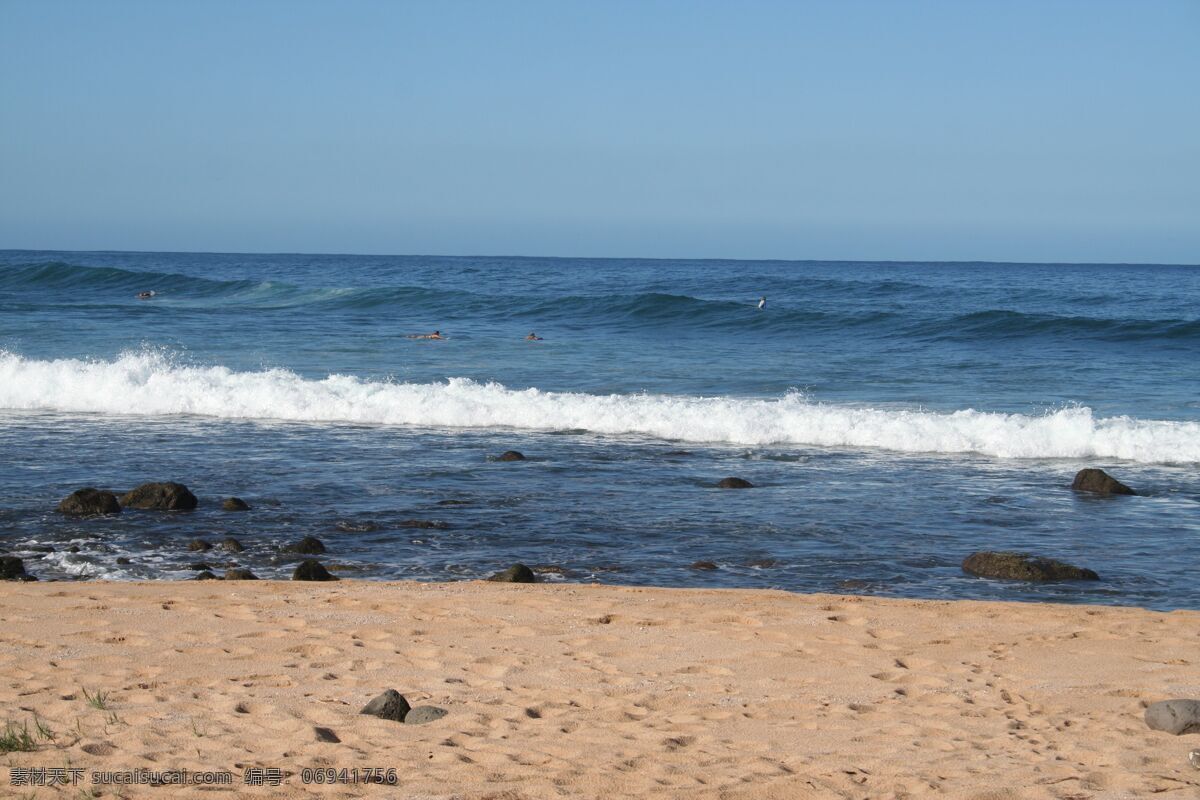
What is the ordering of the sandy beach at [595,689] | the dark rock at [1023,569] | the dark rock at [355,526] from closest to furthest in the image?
the sandy beach at [595,689] → the dark rock at [1023,569] → the dark rock at [355,526]

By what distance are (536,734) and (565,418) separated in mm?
12617

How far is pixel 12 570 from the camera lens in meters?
8.94

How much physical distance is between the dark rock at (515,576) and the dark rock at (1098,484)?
23.8ft

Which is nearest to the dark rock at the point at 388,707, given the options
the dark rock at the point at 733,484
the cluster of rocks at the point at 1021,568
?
the cluster of rocks at the point at 1021,568

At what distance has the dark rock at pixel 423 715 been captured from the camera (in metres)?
5.65

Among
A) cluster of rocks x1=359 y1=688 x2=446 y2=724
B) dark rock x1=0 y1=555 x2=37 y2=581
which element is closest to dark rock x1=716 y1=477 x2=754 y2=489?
dark rock x1=0 y1=555 x2=37 y2=581

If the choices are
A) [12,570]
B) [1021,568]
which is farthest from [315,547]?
[1021,568]

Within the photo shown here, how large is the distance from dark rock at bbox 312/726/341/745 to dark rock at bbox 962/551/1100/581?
6.06m

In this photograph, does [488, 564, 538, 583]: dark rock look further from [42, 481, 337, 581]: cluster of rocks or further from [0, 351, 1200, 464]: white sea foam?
[0, 351, 1200, 464]: white sea foam

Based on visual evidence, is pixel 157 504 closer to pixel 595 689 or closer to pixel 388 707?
pixel 388 707

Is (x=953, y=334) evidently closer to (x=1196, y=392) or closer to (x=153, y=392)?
(x=1196, y=392)

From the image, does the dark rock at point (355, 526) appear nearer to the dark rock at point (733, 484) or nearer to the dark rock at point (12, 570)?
the dark rock at point (12, 570)

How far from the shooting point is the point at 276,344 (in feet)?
90.6

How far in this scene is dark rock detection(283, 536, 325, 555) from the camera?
9.95m
